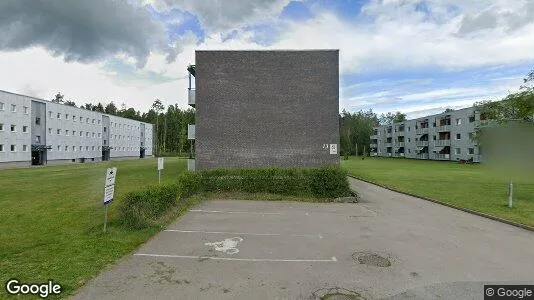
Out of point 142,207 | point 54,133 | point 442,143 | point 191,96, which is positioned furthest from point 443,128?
point 54,133

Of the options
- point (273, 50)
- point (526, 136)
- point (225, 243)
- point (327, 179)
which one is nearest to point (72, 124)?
point (273, 50)

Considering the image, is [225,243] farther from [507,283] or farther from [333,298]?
[507,283]

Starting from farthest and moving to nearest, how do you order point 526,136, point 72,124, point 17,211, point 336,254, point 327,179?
point 72,124
point 327,179
point 526,136
point 17,211
point 336,254

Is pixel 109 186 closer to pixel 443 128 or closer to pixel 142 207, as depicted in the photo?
pixel 142 207

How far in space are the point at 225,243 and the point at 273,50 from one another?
17980 mm

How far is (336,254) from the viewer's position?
8.85 meters

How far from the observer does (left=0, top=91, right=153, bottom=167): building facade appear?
45938mm

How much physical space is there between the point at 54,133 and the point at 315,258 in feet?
198

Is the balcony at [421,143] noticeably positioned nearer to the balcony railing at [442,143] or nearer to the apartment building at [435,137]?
the apartment building at [435,137]

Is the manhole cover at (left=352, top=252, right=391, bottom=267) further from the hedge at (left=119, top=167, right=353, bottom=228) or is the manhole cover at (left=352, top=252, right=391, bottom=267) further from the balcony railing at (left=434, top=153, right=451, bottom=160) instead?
the balcony railing at (left=434, top=153, right=451, bottom=160)

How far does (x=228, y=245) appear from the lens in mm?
9570

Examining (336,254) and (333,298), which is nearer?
(333,298)

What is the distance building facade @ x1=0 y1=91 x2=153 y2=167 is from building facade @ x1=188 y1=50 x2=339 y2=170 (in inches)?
1448

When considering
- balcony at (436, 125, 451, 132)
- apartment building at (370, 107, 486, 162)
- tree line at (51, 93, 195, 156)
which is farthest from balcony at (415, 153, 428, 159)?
tree line at (51, 93, 195, 156)
